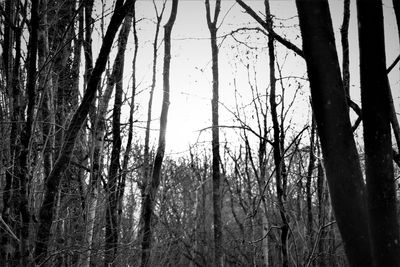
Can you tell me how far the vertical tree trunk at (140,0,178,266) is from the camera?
216 inches

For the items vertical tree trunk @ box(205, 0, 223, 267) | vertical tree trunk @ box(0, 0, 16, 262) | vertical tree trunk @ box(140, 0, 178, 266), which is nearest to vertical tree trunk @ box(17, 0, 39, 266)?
vertical tree trunk @ box(0, 0, 16, 262)

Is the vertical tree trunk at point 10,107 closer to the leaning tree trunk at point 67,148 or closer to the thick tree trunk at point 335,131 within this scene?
the leaning tree trunk at point 67,148

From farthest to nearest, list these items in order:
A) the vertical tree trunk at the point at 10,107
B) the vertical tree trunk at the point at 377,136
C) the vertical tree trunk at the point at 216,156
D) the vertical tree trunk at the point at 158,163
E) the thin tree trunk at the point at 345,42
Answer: the vertical tree trunk at the point at 216,156 → the vertical tree trunk at the point at 158,163 → the vertical tree trunk at the point at 10,107 → the thin tree trunk at the point at 345,42 → the vertical tree trunk at the point at 377,136

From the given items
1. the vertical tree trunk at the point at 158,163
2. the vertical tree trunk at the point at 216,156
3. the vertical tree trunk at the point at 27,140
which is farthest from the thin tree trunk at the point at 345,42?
the vertical tree trunk at the point at 216,156

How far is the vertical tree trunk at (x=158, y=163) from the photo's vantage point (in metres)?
5.49

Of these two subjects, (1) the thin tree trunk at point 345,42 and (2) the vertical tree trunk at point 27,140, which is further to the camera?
(1) the thin tree trunk at point 345,42

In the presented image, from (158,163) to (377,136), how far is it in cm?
572

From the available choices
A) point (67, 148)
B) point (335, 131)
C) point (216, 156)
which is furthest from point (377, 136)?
point (216, 156)

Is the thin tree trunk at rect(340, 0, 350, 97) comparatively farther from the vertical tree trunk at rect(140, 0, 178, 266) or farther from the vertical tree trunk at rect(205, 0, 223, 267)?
the vertical tree trunk at rect(205, 0, 223, 267)

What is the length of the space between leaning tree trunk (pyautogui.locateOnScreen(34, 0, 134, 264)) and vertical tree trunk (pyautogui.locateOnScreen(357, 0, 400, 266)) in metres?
1.56

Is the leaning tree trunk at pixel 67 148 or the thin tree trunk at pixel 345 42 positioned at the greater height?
Result: the thin tree trunk at pixel 345 42

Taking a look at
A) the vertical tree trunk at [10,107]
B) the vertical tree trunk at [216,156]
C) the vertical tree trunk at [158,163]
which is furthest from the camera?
the vertical tree trunk at [216,156]

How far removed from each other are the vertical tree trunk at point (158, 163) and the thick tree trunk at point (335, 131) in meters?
3.83

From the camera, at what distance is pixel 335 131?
926mm
